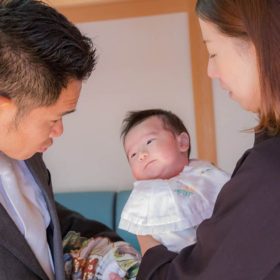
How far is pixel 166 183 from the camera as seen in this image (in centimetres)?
103

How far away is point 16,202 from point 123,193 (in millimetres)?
1379

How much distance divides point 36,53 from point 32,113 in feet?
0.36

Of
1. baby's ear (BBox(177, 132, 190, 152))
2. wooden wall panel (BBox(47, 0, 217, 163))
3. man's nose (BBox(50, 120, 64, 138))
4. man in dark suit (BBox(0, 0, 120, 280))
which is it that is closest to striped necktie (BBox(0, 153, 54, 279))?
man in dark suit (BBox(0, 0, 120, 280))

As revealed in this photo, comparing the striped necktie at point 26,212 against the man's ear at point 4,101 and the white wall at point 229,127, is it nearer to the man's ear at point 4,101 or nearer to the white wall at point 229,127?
the man's ear at point 4,101

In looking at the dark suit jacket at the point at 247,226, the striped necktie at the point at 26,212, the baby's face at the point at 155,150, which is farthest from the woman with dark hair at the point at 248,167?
the baby's face at the point at 155,150

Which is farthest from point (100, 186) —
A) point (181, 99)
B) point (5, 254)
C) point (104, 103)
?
point (5, 254)

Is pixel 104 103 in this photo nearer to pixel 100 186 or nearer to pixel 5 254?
pixel 100 186

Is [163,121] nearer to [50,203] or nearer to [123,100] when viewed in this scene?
[50,203]

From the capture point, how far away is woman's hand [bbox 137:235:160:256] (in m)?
0.89

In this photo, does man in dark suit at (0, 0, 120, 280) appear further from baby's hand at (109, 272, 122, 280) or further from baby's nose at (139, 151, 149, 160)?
baby's nose at (139, 151, 149, 160)

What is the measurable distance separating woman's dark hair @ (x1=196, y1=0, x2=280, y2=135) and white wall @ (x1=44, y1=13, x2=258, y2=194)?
1565 mm

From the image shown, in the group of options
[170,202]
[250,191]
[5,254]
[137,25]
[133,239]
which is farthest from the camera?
[137,25]

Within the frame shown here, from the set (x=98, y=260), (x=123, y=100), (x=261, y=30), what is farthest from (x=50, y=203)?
(x=123, y=100)

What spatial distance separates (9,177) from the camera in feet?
Result: 2.88
